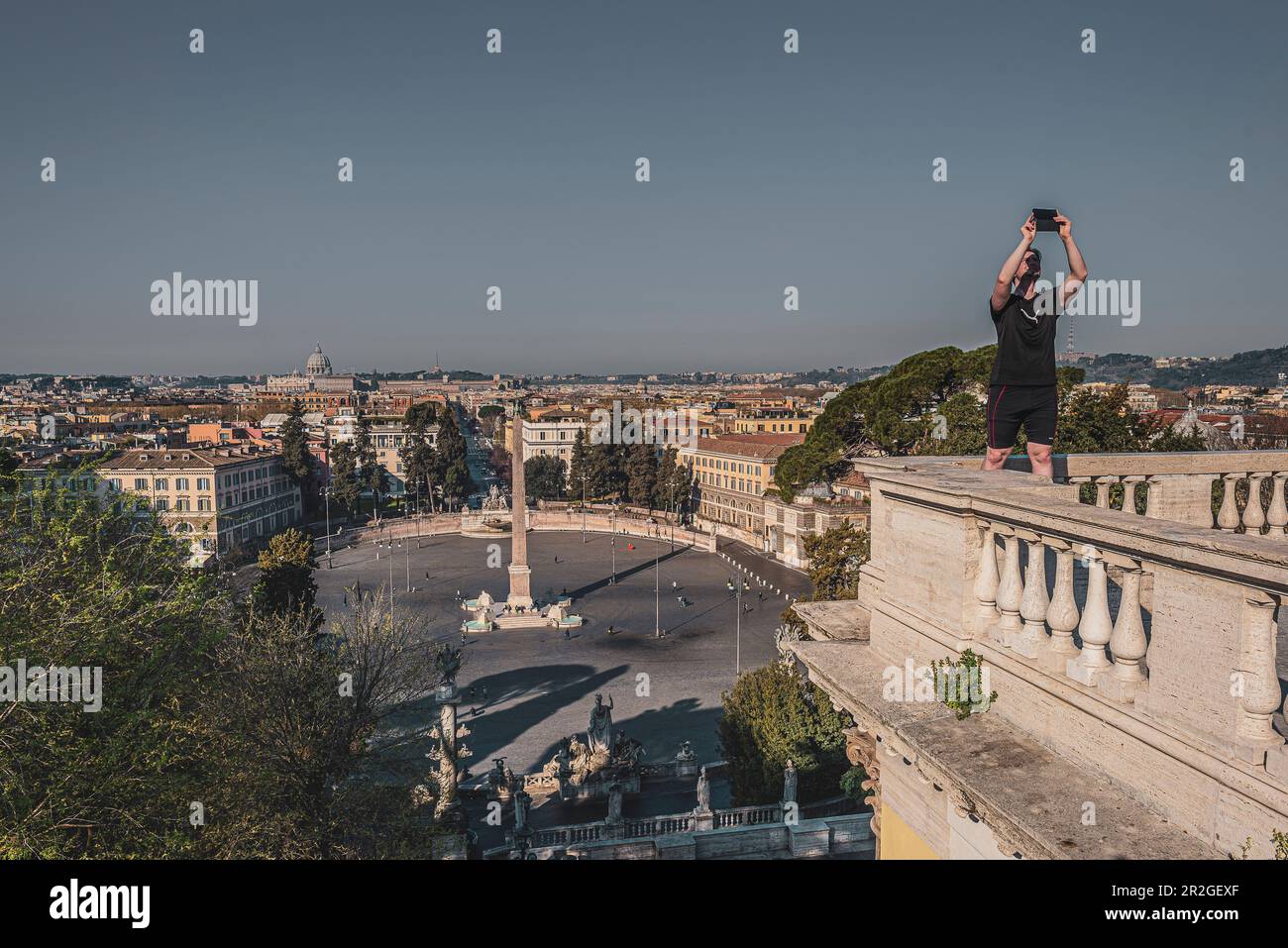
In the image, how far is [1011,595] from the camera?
3.59m

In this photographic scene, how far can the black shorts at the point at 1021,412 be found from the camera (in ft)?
14.6

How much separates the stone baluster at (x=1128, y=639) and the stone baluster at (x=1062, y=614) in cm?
22

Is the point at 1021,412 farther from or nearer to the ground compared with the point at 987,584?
farther from the ground

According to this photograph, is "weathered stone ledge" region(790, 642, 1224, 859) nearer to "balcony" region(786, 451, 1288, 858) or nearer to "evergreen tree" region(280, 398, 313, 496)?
"balcony" region(786, 451, 1288, 858)

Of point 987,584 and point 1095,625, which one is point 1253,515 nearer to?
point 987,584

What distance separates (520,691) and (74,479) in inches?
696

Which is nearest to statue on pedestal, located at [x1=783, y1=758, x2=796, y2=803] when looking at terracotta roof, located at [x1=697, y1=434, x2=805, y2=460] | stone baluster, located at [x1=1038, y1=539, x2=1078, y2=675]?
stone baluster, located at [x1=1038, y1=539, x2=1078, y2=675]

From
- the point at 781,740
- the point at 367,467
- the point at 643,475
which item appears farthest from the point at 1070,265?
the point at 367,467

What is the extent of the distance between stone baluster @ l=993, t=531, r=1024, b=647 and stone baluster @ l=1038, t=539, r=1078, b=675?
206 mm

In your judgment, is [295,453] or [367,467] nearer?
[295,453]

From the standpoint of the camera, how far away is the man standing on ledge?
4.02 metres

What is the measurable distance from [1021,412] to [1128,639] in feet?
5.94
